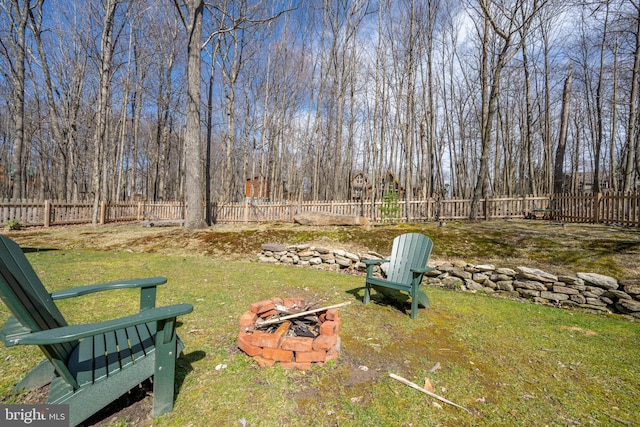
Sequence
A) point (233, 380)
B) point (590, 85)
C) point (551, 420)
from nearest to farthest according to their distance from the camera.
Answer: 1. point (551, 420)
2. point (233, 380)
3. point (590, 85)

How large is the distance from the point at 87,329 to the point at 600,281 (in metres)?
6.33

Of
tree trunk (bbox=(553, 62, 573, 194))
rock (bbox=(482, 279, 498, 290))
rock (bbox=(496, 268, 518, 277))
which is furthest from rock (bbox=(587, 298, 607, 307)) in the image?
tree trunk (bbox=(553, 62, 573, 194))

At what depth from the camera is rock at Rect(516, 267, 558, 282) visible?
450 cm

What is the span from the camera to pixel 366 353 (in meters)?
2.50

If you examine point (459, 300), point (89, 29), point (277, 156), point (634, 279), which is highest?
point (89, 29)

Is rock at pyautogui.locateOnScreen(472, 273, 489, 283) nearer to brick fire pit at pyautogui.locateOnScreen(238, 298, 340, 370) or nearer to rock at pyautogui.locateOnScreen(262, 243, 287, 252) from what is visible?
brick fire pit at pyautogui.locateOnScreen(238, 298, 340, 370)

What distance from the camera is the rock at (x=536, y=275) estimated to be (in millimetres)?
4496

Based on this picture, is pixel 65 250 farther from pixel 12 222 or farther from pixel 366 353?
pixel 366 353

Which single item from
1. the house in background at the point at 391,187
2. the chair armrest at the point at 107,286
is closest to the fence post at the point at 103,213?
the house in background at the point at 391,187

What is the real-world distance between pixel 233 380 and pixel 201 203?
30.5ft

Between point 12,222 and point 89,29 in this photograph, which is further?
point 89,29

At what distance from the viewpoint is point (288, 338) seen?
2295 mm

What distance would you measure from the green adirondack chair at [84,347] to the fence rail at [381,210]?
10046 millimetres

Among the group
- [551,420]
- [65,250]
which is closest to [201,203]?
[65,250]
